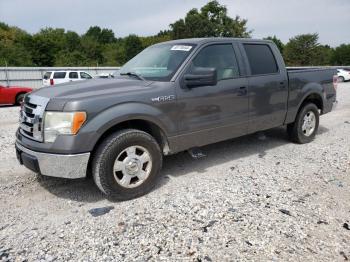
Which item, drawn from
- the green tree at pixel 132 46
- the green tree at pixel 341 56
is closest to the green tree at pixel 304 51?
the green tree at pixel 341 56

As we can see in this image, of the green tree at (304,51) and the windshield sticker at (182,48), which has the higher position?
the green tree at (304,51)

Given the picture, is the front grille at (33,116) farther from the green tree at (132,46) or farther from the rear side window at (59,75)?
the green tree at (132,46)

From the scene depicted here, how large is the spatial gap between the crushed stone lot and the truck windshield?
143cm

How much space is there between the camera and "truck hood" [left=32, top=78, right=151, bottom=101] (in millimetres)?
3765

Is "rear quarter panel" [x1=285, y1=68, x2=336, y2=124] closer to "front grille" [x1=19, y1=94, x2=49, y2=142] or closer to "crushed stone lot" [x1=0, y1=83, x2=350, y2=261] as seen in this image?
"crushed stone lot" [x1=0, y1=83, x2=350, y2=261]

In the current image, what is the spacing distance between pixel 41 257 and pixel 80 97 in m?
1.65

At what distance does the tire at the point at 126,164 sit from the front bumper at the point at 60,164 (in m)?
0.16

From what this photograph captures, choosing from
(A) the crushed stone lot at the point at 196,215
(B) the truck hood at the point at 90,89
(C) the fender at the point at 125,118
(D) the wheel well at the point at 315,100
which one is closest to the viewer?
(A) the crushed stone lot at the point at 196,215

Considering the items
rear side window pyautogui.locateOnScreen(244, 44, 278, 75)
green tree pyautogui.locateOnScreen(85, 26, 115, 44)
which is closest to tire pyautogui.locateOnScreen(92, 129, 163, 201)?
rear side window pyautogui.locateOnScreen(244, 44, 278, 75)

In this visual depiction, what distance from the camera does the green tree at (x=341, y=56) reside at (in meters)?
71.8

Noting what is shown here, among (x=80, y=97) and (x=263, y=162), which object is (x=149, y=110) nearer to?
(x=80, y=97)

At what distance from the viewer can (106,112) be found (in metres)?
3.74

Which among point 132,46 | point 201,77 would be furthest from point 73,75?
point 132,46

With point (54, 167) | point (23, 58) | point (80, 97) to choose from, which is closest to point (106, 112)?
point (80, 97)
